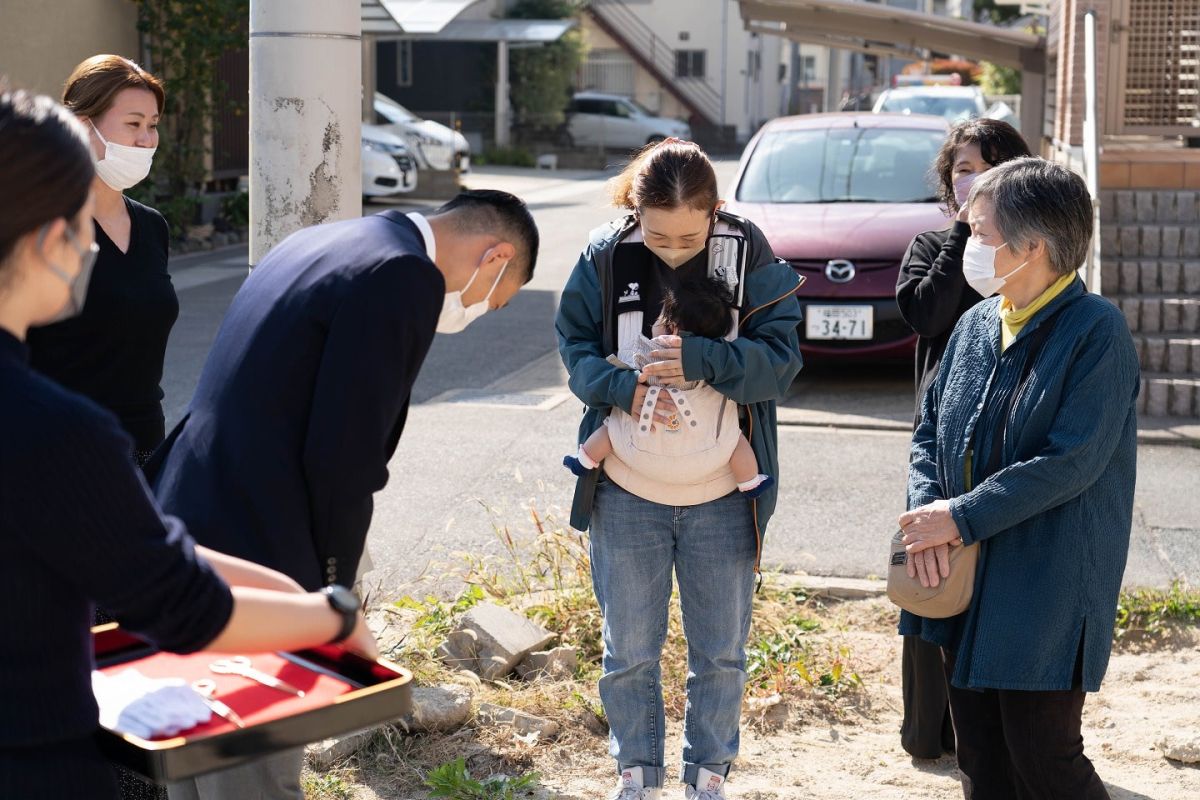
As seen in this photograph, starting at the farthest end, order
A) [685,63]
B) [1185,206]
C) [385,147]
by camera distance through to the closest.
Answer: [685,63] < [385,147] < [1185,206]

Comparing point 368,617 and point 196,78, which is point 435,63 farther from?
point 368,617

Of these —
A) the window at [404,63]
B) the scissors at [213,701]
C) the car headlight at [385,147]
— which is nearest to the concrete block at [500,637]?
the scissors at [213,701]

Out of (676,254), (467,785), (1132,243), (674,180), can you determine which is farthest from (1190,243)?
(467,785)

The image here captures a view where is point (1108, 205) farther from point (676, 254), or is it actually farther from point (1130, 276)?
point (676, 254)

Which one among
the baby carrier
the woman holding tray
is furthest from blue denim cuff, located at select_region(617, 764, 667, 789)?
the woman holding tray

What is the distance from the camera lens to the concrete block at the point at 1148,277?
920 cm

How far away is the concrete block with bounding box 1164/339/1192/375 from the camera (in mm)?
8711

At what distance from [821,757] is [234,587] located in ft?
9.04

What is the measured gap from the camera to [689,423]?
11.6 feet

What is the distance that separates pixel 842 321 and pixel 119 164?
6052 millimetres

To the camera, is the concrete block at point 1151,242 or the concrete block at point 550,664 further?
the concrete block at point 1151,242

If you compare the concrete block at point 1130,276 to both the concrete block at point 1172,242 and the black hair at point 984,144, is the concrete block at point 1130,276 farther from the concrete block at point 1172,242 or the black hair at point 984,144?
the black hair at point 984,144

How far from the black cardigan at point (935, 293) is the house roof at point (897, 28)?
11593 millimetres

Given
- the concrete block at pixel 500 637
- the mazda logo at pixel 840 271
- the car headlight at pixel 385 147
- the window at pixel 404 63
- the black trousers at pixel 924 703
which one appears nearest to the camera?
the black trousers at pixel 924 703
